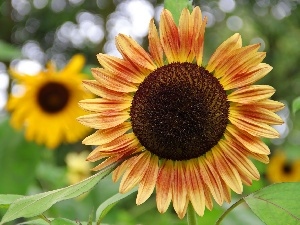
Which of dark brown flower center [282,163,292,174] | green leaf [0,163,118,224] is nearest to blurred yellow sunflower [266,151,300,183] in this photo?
dark brown flower center [282,163,292,174]

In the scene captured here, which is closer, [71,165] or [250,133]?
[250,133]

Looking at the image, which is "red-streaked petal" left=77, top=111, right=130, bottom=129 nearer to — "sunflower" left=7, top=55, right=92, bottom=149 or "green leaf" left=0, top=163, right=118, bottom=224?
"green leaf" left=0, top=163, right=118, bottom=224

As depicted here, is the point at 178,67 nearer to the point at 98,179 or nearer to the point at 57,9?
the point at 98,179

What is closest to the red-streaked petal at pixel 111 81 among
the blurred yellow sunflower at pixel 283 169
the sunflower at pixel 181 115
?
Answer: the sunflower at pixel 181 115

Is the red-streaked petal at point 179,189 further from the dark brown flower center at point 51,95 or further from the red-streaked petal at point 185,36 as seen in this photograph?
the dark brown flower center at point 51,95

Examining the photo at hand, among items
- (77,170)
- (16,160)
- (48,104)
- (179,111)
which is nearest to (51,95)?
(48,104)

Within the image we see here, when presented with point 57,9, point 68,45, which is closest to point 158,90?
point 57,9

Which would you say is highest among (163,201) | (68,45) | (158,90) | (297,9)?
(68,45)
